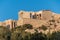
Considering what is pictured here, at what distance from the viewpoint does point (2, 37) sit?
63.8 metres

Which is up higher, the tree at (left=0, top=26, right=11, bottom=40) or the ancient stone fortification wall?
the ancient stone fortification wall

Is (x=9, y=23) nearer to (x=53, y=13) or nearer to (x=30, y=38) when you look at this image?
(x=53, y=13)

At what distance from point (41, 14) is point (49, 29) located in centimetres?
835

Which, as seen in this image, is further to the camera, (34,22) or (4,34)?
(34,22)

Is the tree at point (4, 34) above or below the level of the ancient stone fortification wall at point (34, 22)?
below

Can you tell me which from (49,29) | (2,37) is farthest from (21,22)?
(2,37)

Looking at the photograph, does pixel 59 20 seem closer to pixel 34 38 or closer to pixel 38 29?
pixel 38 29

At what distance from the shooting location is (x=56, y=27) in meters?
79.9

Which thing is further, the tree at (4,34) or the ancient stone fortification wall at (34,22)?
the ancient stone fortification wall at (34,22)

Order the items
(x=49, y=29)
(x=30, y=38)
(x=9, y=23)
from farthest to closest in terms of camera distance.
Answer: (x=9, y=23) < (x=49, y=29) < (x=30, y=38)

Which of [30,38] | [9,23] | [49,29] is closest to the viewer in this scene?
[30,38]

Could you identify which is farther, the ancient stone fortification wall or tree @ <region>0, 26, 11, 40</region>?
the ancient stone fortification wall

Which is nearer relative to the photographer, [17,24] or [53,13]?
[17,24]

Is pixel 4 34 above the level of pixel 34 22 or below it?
below
